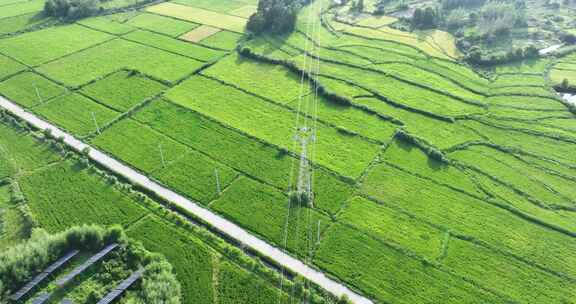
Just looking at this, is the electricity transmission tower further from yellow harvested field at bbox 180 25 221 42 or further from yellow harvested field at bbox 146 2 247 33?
yellow harvested field at bbox 146 2 247 33

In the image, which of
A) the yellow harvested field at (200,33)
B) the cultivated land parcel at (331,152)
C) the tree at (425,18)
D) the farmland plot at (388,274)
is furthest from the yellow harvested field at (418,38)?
the farmland plot at (388,274)

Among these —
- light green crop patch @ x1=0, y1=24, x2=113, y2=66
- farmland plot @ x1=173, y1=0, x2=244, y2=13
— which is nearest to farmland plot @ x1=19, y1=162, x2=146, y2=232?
light green crop patch @ x1=0, y1=24, x2=113, y2=66

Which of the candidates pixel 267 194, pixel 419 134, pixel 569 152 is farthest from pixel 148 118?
pixel 569 152

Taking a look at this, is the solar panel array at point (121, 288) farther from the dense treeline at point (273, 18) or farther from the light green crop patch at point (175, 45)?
the dense treeline at point (273, 18)

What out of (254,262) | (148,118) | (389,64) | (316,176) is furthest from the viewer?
(389,64)

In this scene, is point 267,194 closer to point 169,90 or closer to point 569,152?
point 169,90

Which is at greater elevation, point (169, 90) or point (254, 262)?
point (169, 90)

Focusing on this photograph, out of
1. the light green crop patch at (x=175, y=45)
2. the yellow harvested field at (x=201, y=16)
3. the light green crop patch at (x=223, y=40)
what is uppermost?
the yellow harvested field at (x=201, y=16)
